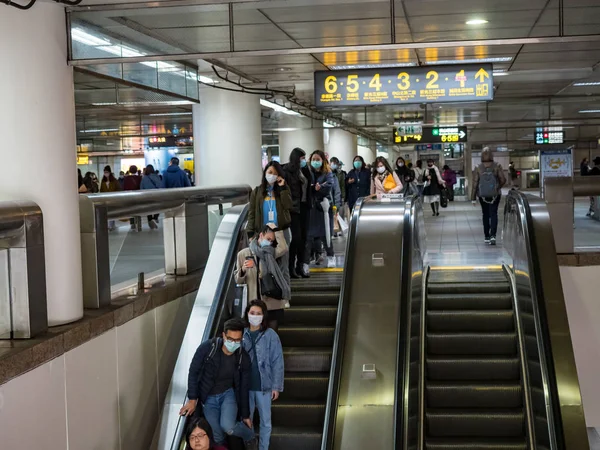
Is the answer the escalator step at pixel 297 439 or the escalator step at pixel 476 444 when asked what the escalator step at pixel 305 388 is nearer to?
the escalator step at pixel 297 439

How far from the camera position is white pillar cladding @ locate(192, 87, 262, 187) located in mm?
16547

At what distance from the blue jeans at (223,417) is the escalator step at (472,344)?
2.97 meters

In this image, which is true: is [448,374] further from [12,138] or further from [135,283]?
[12,138]

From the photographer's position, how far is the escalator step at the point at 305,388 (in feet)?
28.5

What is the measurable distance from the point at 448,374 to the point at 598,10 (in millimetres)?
4549

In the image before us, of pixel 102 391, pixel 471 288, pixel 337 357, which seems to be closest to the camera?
pixel 102 391

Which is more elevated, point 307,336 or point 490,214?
point 490,214

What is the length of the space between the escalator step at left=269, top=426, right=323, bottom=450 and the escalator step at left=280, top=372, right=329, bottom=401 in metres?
0.53

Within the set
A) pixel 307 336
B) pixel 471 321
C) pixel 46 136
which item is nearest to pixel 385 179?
pixel 471 321

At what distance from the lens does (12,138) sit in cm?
691

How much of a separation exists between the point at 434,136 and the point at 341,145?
6921 mm

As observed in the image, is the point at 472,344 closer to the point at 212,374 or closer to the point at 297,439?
the point at 297,439

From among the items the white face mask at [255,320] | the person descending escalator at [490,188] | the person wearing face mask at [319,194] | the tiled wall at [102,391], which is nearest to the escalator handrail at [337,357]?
the white face mask at [255,320]

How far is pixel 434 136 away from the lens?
95.1 ft
